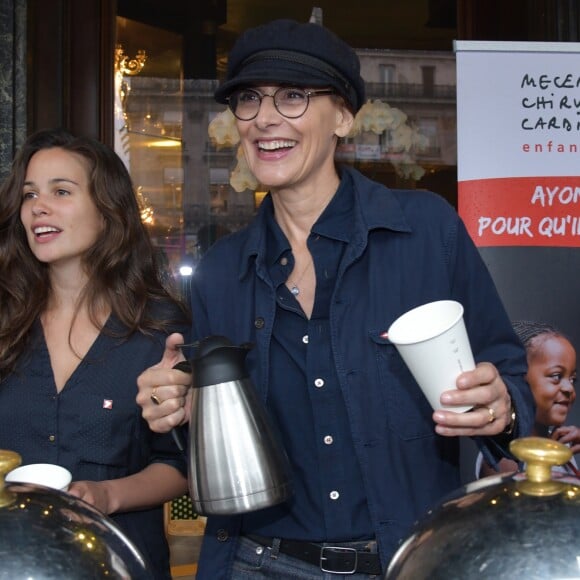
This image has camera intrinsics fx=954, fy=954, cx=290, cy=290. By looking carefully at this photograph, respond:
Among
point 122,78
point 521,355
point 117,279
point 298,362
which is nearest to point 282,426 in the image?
point 298,362

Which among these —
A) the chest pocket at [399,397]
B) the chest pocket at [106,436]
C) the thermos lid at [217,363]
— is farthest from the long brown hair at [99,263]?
the thermos lid at [217,363]

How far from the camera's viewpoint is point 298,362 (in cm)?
164

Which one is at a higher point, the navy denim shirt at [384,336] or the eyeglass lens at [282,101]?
the eyeglass lens at [282,101]

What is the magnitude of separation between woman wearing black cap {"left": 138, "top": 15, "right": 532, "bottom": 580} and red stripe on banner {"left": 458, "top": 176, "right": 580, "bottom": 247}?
2.77 ft

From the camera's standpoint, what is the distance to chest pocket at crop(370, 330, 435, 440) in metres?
1.61

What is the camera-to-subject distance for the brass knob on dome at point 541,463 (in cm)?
84

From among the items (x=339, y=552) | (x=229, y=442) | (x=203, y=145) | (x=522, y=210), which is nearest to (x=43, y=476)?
(x=229, y=442)

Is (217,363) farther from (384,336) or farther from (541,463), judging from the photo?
(541,463)

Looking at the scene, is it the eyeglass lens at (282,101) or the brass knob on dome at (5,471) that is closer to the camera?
the brass knob on dome at (5,471)

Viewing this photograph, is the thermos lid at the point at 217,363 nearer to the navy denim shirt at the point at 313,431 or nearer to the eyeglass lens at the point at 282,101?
the navy denim shirt at the point at 313,431

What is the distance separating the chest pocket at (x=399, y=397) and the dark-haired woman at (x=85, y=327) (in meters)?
0.61

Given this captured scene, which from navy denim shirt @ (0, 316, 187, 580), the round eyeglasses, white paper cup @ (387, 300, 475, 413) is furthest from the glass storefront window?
white paper cup @ (387, 300, 475, 413)

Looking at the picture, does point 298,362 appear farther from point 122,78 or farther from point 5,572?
point 122,78

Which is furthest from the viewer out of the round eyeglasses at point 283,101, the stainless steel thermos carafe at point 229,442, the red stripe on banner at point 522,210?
the red stripe on banner at point 522,210
